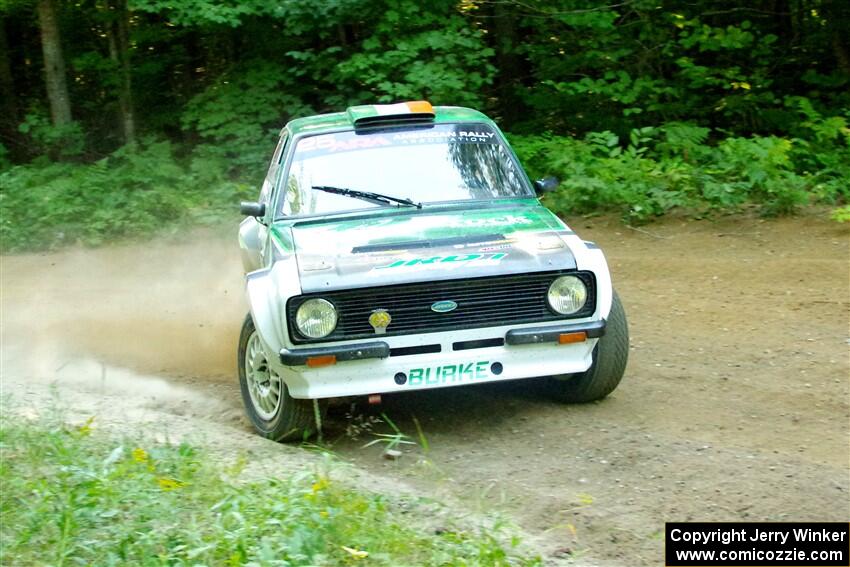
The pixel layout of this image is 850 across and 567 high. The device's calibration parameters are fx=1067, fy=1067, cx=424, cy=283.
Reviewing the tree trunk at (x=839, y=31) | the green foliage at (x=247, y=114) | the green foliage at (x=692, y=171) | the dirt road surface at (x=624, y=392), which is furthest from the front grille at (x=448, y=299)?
the tree trunk at (x=839, y=31)

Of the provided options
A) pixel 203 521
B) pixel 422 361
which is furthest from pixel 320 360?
pixel 203 521

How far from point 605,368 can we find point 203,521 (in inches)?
107

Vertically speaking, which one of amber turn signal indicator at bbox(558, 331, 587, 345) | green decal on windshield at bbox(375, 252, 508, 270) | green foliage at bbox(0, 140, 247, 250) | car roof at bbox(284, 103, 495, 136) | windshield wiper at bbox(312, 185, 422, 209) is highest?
car roof at bbox(284, 103, 495, 136)

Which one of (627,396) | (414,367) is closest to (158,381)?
(414,367)

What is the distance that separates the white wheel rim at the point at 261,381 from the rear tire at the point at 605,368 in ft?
5.72

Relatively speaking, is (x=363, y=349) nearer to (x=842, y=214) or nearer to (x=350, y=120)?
(x=350, y=120)

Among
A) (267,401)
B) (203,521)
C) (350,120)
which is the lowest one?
(267,401)

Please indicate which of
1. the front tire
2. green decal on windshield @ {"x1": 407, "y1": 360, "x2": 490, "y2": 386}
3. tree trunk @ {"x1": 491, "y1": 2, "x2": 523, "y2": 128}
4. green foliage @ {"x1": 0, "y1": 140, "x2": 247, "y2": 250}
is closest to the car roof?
the front tire

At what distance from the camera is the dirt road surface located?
501 cm

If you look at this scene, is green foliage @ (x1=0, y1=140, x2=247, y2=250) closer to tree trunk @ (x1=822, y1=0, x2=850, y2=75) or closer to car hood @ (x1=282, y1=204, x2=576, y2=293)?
car hood @ (x1=282, y1=204, x2=576, y2=293)

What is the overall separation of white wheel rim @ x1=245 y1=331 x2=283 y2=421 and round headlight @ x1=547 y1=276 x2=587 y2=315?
5.39 ft

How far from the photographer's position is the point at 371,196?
683 centimetres

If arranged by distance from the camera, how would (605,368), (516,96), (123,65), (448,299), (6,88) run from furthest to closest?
(6,88), (123,65), (516,96), (605,368), (448,299)

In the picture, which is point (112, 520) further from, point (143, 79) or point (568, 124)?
point (143, 79)
